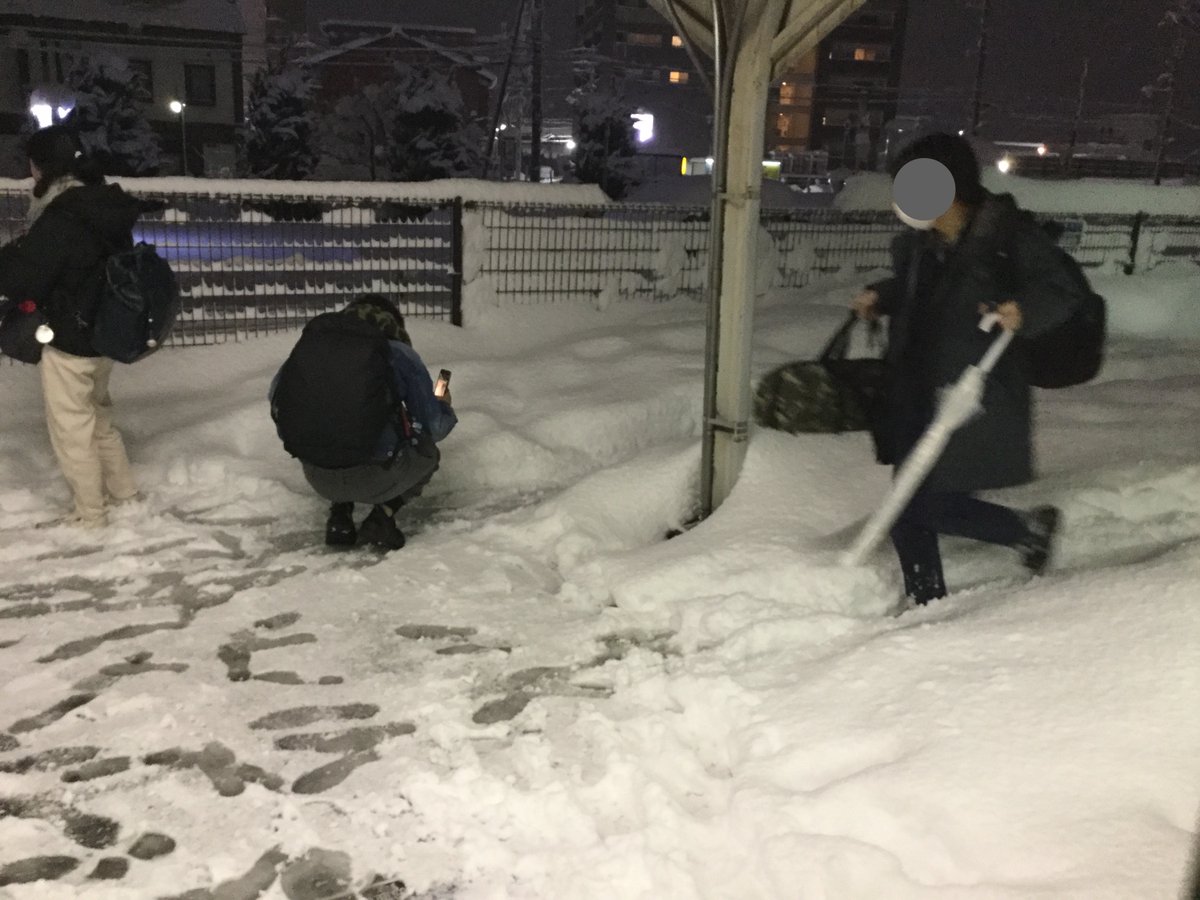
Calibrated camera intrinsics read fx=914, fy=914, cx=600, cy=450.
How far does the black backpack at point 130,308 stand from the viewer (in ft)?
14.0

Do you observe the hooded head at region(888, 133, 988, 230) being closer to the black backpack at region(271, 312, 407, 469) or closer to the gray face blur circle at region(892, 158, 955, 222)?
the gray face blur circle at region(892, 158, 955, 222)

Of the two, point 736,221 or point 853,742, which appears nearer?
point 853,742

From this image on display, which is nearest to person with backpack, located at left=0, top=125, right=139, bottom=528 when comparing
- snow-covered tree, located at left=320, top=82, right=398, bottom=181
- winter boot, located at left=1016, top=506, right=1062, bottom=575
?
winter boot, located at left=1016, top=506, right=1062, bottom=575

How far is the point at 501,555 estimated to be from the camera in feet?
14.7

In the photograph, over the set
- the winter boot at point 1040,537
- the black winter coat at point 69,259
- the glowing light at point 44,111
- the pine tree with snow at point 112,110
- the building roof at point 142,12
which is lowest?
the winter boot at point 1040,537

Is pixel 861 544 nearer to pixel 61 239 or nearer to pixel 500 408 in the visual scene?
pixel 500 408

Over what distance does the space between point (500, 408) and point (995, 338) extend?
11.6 ft

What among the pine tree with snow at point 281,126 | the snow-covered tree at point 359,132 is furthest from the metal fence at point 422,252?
the snow-covered tree at point 359,132

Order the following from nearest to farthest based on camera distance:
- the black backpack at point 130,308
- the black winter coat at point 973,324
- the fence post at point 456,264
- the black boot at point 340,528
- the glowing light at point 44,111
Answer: the black winter coat at point 973,324
the black backpack at point 130,308
the black boot at point 340,528
the fence post at point 456,264
the glowing light at point 44,111

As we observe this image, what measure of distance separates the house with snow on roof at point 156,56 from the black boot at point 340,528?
30690mm

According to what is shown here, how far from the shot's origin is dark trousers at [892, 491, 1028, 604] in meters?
3.50

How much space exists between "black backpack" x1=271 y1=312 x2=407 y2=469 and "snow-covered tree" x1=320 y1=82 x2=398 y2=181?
25.7 meters

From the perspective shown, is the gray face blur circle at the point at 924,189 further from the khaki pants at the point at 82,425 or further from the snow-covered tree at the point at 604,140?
the snow-covered tree at the point at 604,140

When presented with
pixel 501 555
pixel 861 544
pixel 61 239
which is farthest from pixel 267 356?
pixel 861 544
